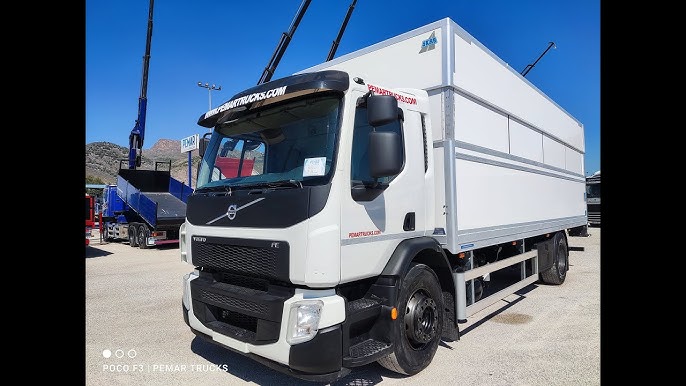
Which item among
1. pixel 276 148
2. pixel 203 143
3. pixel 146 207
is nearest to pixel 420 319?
pixel 276 148

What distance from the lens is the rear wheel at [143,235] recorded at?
14187 mm

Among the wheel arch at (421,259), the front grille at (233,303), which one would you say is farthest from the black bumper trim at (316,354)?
the wheel arch at (421,259)

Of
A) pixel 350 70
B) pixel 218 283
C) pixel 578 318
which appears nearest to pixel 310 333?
pixel 218 283

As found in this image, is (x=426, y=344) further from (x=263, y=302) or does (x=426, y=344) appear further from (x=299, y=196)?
(x=299, y=196)

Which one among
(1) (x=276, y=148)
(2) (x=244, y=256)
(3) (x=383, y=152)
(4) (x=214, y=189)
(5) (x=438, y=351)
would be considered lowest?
(5) (x=438, y=351)

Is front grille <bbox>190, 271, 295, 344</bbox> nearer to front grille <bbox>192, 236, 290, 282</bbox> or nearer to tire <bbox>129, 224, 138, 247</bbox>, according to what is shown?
front grille <bbox>192, 236, 290, 282</bbox>

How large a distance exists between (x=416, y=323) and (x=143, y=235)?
531 inches

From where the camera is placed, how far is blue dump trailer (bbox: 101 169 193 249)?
1355 cm

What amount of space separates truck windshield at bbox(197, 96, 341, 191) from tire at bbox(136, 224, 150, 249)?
Result: 1184 cm

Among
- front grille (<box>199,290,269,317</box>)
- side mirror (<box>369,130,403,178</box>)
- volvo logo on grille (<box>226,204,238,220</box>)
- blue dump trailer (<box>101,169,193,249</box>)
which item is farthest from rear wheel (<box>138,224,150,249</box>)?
side mirror (<box>369,130,403,178</box>)

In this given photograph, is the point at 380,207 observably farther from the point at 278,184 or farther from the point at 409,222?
the point at 278,184

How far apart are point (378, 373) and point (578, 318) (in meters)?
3.29

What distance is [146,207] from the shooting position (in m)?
13.5

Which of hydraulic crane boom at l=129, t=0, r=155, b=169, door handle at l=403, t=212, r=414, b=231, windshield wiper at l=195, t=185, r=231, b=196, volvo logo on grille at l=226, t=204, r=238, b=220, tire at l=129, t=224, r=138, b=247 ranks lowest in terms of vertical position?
tire at l=129, t=224, r=138, b=247
